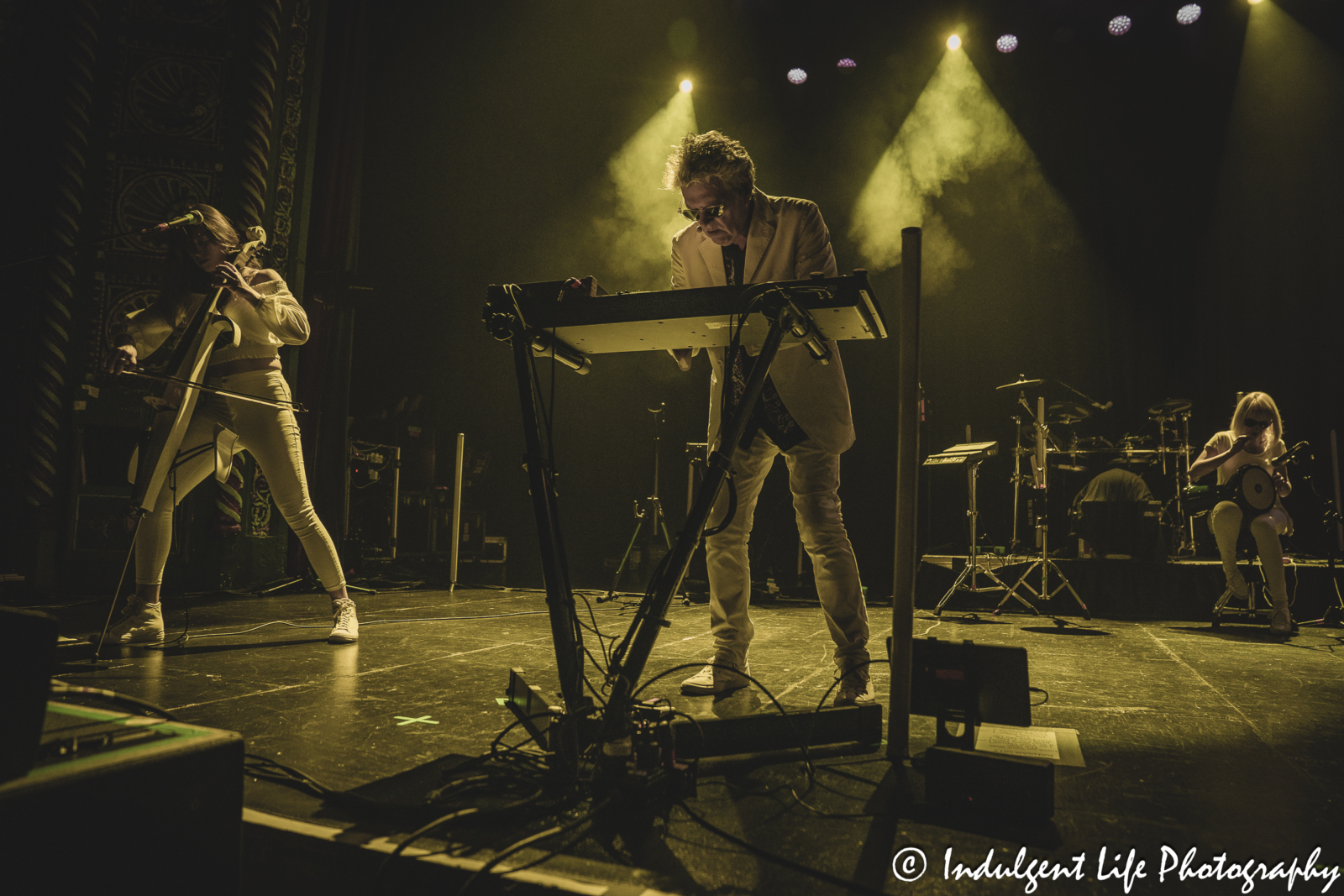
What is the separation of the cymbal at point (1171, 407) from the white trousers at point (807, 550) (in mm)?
5777

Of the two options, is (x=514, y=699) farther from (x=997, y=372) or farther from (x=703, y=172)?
(x=997, y=372)

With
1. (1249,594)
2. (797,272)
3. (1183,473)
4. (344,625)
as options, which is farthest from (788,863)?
(1183,473)

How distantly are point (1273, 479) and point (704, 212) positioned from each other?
4993 mm

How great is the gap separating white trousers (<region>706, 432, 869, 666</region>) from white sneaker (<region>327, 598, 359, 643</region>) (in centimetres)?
184

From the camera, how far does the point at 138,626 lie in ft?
10.5

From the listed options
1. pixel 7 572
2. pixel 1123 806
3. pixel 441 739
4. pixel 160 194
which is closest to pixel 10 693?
pixel 441 739

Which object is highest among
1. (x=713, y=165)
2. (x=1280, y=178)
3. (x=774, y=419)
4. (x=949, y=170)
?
(x=949, y=170)

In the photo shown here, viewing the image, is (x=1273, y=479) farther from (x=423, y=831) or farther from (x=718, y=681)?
(x=423, y=831)

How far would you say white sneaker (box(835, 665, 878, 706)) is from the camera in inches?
84.3

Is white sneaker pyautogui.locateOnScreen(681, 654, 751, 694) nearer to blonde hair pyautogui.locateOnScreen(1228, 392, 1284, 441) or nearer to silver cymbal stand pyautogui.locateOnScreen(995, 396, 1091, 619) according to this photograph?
silver cymbal stand pyautogui.locateOnScreen(995, 396, 1091, 619)

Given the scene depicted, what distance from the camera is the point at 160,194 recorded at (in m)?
5.59

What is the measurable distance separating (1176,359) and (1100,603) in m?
3.50

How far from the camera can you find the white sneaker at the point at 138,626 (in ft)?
10.4

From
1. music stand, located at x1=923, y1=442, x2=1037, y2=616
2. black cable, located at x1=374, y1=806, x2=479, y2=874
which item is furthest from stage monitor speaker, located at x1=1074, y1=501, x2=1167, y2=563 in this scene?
black cable, located at x1=374, y1=806, x2=479, y2=874
